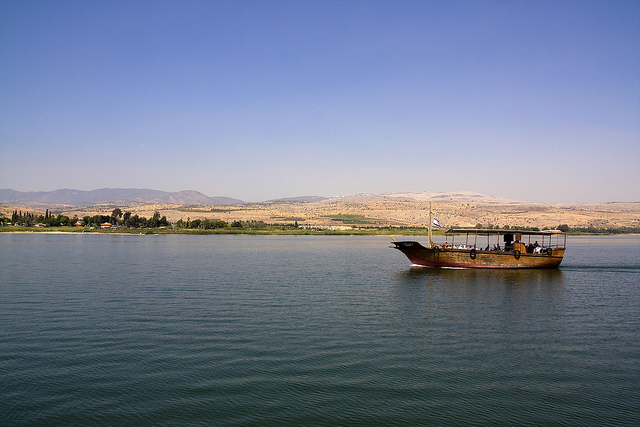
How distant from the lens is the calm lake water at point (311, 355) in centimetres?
1470

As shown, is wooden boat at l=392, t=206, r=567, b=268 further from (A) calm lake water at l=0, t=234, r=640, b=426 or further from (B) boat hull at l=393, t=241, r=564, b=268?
(A) calm lake water at l=0, t=234, r=640, b=426

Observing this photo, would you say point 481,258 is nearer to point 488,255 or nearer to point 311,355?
point 488,255

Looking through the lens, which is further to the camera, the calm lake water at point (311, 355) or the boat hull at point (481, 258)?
the boat hull at point (481, 258)

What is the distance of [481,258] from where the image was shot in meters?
56.8

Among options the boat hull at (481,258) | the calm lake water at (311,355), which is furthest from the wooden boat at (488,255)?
the calm lake water at (311,355)

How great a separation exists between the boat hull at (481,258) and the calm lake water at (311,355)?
59.0 feet

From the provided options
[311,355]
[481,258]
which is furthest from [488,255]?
[311,355]

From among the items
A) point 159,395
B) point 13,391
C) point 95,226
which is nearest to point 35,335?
point 13,391

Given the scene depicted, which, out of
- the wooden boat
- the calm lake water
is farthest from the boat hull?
the calm lake water

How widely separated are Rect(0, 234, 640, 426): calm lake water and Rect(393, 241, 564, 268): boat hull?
1799 centimetres

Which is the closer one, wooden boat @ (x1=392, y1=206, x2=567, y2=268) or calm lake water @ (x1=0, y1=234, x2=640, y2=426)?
calm lake water @ (x1=0, y1=234, x2=640, y2=426)

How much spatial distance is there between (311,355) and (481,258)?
4193 cm

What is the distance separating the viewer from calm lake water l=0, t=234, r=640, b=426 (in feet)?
48.2

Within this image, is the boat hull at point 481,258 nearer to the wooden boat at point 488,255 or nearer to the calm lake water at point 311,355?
the wooden boat at point 488,255
